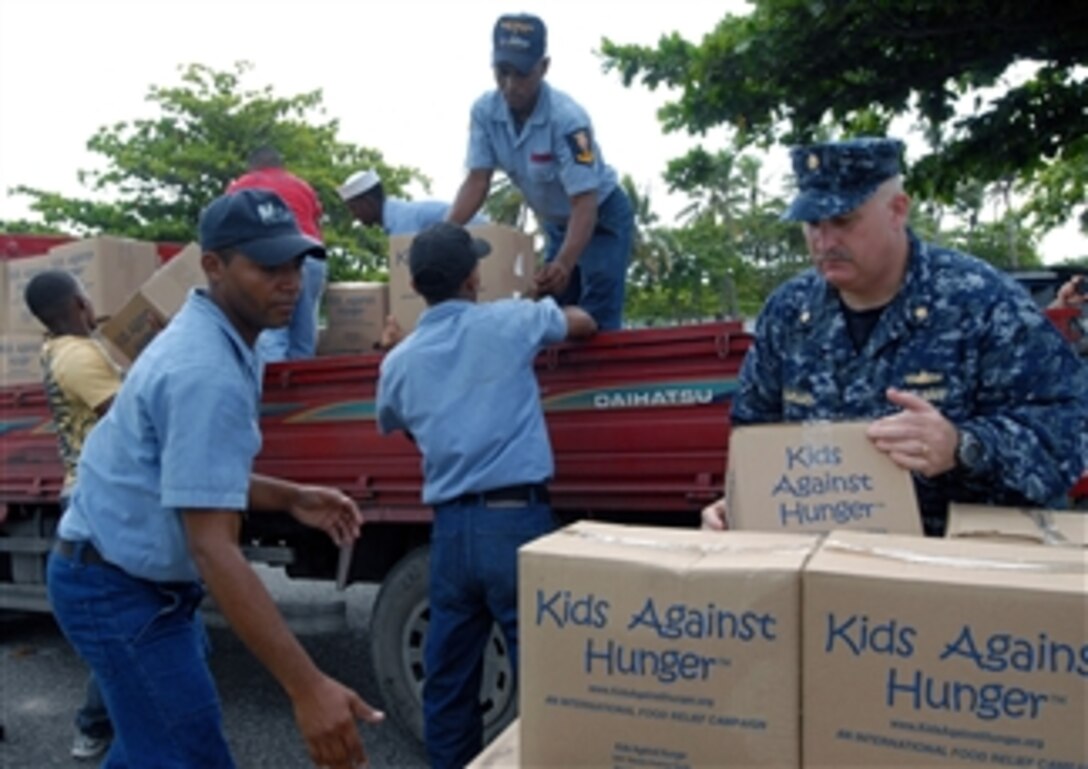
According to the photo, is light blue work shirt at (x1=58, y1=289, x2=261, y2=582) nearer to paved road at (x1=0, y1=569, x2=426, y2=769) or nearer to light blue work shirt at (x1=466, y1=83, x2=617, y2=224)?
light blue work shirt at (x1=466, y1=83, x2=617, y2=224)

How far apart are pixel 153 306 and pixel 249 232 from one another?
2.52 m

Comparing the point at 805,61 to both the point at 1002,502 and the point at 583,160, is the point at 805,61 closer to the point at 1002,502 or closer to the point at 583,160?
the point at 583,160

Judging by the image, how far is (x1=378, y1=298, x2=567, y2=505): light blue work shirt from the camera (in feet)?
11.3

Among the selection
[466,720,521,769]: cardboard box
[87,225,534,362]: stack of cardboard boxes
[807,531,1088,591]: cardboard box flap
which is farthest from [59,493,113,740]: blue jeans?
[807,531,1088,591]: cardboard box flap

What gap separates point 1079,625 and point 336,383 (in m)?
3.46

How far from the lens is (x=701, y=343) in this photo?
3.60 metres

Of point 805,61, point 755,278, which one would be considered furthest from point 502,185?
point 805,61

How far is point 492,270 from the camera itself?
4148mm

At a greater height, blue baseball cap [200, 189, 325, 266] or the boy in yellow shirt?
blue baseball cap [200, 189, 325, 266]

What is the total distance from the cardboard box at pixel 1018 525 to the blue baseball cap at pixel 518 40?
8.97 ft

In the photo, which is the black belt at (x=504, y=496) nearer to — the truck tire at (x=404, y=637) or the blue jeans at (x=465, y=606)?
the blue jeans at (x=465, y=606)

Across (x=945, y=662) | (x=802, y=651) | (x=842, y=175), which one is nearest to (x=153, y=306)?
(x=842, y=175)

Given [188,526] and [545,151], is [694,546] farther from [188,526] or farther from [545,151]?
[545,151]

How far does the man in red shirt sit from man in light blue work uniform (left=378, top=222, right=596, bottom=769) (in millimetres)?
938
